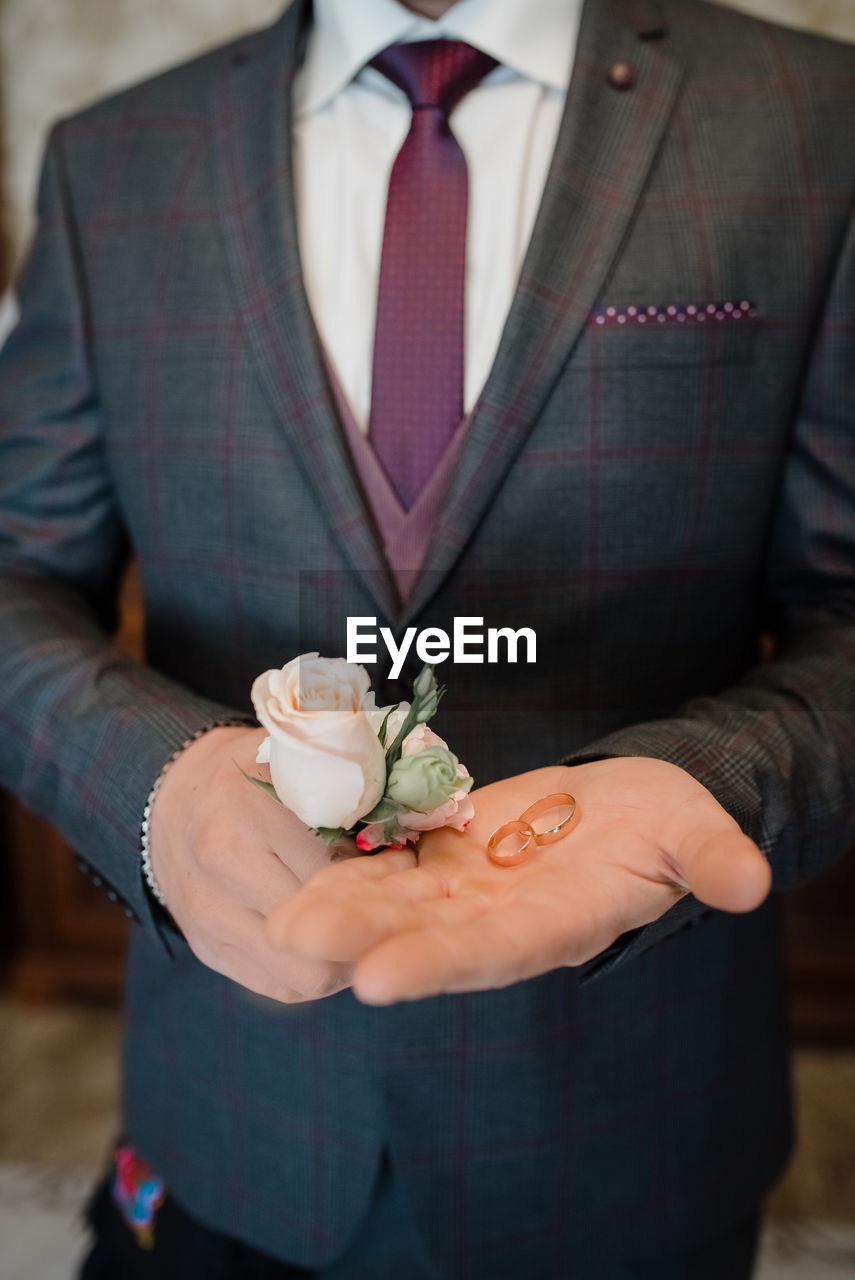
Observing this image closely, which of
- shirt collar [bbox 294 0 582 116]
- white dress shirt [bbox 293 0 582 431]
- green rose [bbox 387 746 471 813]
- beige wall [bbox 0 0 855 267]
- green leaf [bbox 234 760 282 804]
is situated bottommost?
green leaf [bbox 234 760 282 804]

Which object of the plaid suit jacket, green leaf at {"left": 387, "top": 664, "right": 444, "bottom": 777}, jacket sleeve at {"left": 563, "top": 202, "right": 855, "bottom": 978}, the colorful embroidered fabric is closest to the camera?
green leaf at {"left": 387, "top": 664, "right": 444, "bottom": 777}

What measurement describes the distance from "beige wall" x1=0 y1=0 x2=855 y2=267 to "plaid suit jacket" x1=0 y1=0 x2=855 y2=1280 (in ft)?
4.36

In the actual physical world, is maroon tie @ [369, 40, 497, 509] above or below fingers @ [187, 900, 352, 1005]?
A: above

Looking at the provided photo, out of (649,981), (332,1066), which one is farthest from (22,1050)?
(649,981)

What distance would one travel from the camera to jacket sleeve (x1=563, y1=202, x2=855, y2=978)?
2.36ft

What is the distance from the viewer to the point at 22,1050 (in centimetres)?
228

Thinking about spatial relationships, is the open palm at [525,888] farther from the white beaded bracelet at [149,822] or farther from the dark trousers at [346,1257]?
the dark trousers at [346,1257]

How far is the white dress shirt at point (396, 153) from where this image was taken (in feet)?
2.88

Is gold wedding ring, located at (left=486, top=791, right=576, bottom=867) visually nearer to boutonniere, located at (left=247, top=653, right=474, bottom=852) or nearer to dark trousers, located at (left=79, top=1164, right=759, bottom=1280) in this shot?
boutonniere, located at (left=247, top=653, right=474, bottom=852)

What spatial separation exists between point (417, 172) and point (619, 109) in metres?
0.18

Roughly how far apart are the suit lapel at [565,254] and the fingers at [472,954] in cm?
33

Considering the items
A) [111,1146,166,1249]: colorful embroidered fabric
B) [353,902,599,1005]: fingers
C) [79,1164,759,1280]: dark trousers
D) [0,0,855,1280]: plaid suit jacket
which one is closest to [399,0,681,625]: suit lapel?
[0,0,855,1280]: plaid suit jacket

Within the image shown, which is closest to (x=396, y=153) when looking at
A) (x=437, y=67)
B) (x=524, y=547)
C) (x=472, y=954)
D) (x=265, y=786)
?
(x=437, y=67)

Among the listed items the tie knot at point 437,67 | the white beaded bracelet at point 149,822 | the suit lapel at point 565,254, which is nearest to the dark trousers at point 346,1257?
the white beaded bracelet at point 149,822
